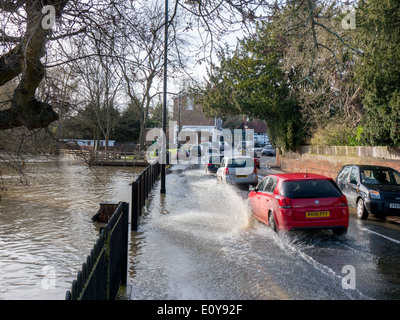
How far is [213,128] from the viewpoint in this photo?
8906 cm

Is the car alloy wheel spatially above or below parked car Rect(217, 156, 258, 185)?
below

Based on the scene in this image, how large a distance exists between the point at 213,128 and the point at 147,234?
78765mm

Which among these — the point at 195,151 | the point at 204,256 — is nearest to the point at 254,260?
the point at 204,256

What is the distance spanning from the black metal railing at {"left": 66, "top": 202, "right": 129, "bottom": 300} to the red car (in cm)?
426

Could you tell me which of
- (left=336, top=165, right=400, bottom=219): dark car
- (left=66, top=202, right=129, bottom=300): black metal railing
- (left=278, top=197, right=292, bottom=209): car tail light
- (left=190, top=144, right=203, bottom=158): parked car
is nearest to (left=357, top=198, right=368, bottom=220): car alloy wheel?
(left=336, top=165, right=400, bottom=219): dark car

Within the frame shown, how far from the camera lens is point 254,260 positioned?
835cm

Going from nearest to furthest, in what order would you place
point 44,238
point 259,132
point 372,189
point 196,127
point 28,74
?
point 28,74 < point 44,238 < point 372,189 < point 196,127 < point 259,132

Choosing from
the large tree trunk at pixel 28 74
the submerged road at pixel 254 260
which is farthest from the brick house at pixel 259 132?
the large tree trunk at pixel 28 74

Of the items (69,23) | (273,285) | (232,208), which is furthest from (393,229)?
(69,23)

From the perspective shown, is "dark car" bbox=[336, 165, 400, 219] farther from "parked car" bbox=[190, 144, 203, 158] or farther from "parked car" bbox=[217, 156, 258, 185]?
"parked car" bbox=[190, 144, 203, 158]

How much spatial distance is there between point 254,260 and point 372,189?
20.5ft

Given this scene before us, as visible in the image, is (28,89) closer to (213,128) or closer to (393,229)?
(393,229)

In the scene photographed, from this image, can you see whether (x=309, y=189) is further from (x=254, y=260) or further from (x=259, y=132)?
(x=259, y=132)

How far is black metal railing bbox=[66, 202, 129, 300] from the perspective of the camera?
3731 mm
